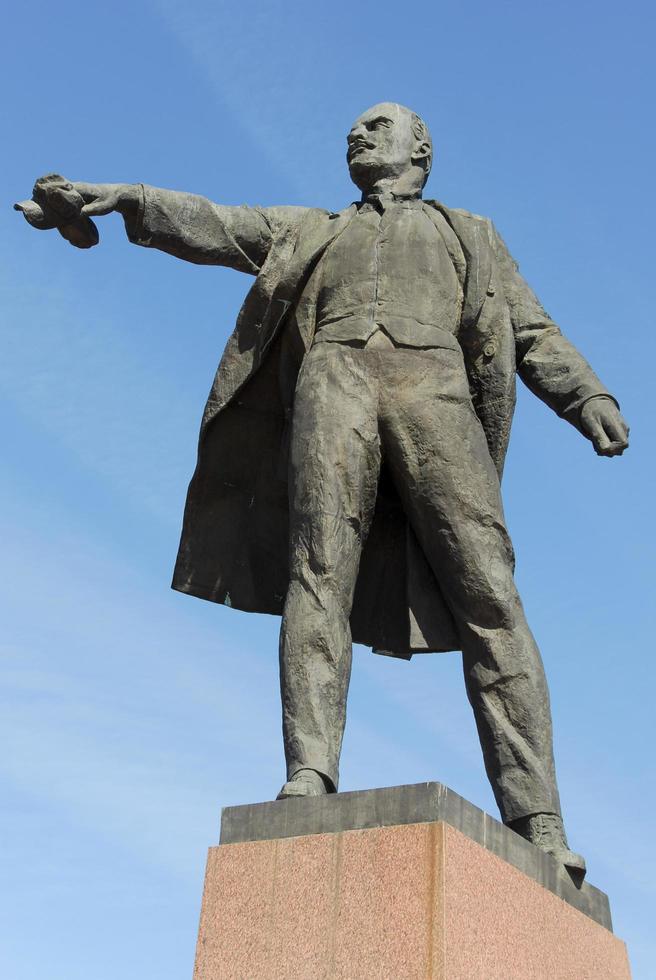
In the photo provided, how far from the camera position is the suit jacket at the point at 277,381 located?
23.5ft

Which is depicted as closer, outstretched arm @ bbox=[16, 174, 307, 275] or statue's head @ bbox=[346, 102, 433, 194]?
outstretched arm @ bbox=[16, 174, 307, 275]

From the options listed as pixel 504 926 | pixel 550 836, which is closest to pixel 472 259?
pixel 550 836

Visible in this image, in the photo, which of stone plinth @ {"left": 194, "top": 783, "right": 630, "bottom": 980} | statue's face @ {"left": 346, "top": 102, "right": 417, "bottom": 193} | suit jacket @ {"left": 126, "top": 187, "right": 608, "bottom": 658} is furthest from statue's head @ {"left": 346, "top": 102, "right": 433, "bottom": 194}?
stone plinth @ {"left": 194, "top": 783, "right": 630, "bottom": 980}

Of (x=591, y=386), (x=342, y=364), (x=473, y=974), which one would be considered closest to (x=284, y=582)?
(x=342, y=364)

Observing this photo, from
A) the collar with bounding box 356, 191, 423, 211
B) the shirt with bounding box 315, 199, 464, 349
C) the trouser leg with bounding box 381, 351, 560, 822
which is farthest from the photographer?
the collar with bounding box 356, 191, 423, 211

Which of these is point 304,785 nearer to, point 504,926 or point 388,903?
point 388,903

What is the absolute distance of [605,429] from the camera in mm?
7223

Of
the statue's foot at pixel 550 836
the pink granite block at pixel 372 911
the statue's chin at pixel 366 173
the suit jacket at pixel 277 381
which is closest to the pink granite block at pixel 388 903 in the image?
the pink granite block at pixel 372 911

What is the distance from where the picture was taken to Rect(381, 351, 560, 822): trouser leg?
6406 mm

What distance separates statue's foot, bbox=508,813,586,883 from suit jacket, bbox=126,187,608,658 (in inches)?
44.2

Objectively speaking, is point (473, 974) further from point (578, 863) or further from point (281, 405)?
point (281, 405)

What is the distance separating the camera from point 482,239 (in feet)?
24.2

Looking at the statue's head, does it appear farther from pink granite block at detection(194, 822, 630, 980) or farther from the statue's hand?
pink granite block at detection(194, 822, 630, 980)

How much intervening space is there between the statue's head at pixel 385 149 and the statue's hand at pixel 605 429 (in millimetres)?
1509
